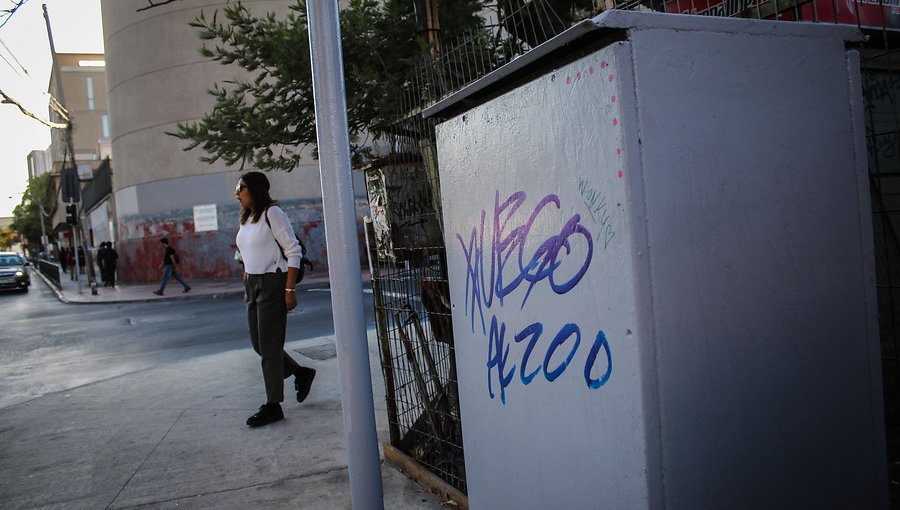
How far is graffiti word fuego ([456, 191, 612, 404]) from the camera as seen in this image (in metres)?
1.84

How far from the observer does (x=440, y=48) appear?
12.6 ft

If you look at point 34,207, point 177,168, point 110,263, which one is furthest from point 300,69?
point 34,207

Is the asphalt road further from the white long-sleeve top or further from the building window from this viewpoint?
the building window

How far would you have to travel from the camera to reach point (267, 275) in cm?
485

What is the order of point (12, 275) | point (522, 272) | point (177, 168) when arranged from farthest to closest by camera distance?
point (12, 275) < point (177, 168) < point (522, 272)

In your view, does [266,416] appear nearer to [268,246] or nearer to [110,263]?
[268,246]

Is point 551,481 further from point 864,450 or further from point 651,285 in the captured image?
point 864,450

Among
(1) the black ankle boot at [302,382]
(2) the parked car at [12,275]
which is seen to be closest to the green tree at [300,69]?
(1) the black ankle boot at [302,382]

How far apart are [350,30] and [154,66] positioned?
23.9m

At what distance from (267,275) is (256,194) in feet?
1.99

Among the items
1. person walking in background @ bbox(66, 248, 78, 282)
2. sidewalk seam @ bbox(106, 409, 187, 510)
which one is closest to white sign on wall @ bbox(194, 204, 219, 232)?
person walking in background @ bbox(66, 248, 78, 282)

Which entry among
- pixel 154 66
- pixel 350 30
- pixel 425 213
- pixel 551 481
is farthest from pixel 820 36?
pixel 154 66

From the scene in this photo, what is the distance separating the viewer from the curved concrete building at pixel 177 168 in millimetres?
24719

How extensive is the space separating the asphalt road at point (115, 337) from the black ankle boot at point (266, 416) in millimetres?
3303
